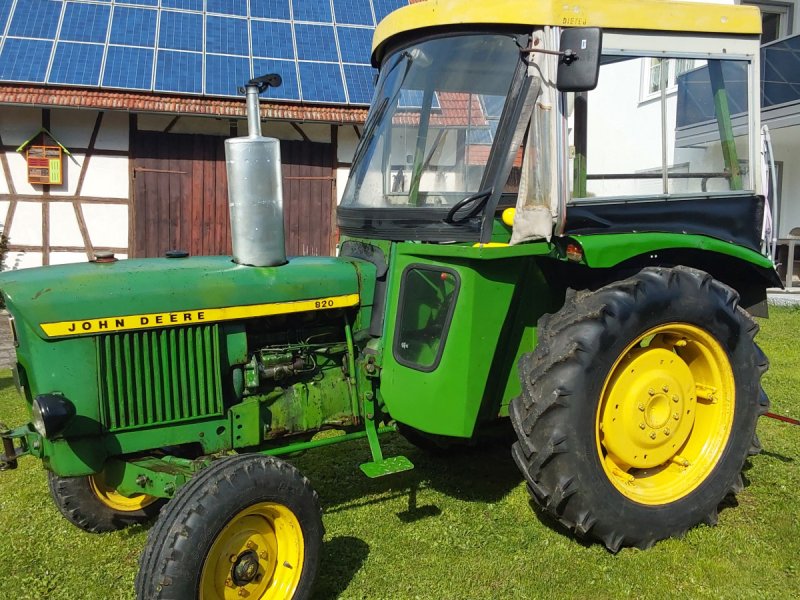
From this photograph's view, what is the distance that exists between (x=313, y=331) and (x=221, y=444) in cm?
69

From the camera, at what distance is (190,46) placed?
1043 cm

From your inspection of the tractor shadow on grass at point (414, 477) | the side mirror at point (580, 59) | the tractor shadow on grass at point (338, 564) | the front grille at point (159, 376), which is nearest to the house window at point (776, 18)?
the tractor shadow on grass at point (414, 477)

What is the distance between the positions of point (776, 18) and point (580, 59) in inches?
457

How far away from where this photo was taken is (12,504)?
13.0ft

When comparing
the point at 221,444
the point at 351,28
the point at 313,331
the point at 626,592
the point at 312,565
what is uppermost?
the point at 351,28

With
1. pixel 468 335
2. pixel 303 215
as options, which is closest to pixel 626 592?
pixel 468 335

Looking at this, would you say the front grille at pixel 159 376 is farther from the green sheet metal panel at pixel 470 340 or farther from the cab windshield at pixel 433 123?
the cab windshield at pixel 433 123

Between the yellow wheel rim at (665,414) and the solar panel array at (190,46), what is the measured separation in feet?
25.3

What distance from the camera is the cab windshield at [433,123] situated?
10.7ft

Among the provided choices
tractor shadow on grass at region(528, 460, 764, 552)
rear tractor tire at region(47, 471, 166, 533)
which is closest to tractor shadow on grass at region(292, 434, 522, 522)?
tractor shadow on grass at region(528, 460, 764, 552)

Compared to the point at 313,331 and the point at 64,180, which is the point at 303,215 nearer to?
the point at 64,180

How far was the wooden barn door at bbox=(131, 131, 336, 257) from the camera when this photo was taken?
10344 mm

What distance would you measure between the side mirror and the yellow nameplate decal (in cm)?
138

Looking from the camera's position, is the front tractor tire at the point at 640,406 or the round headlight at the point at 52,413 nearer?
the round headlight at the point at 52,413
